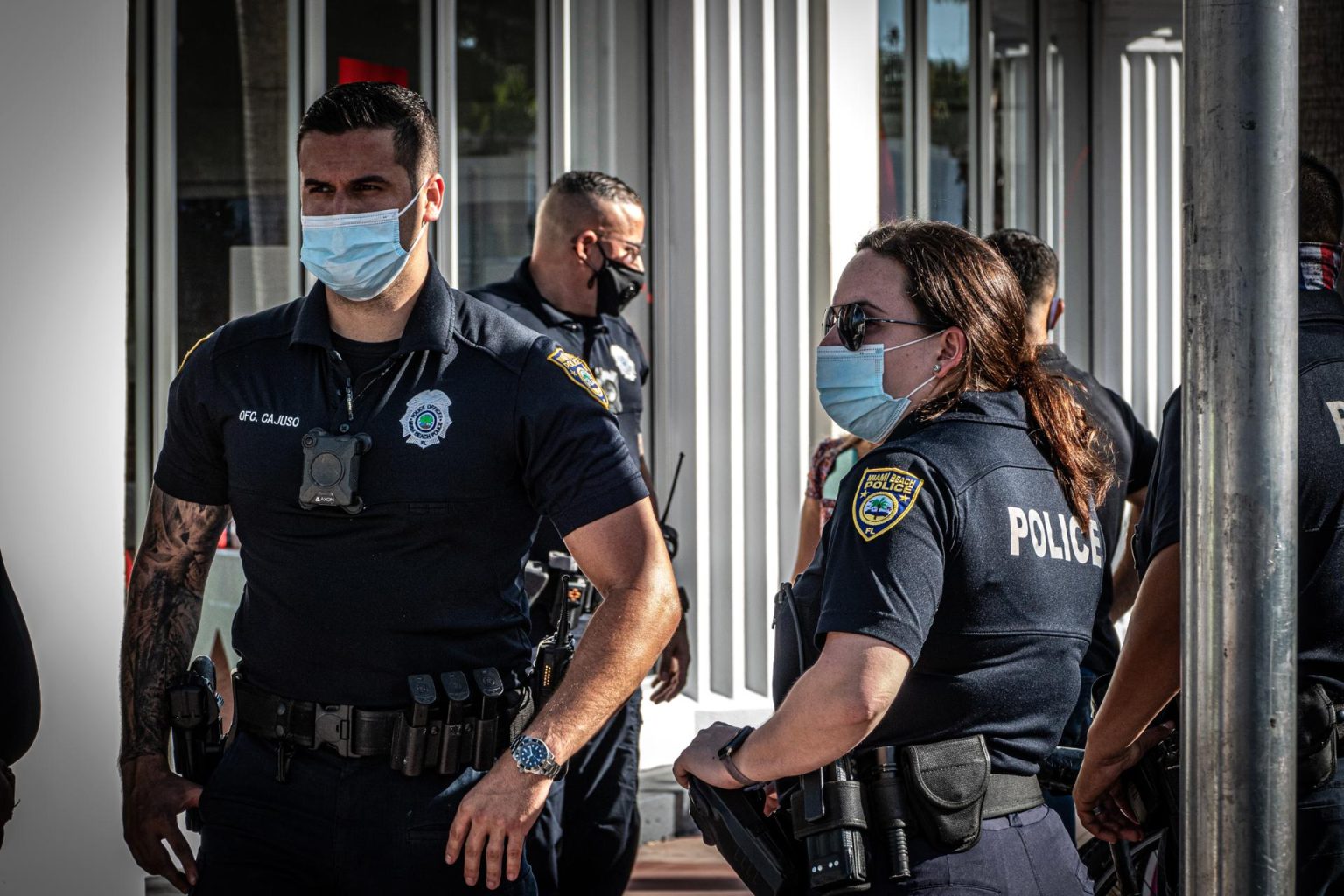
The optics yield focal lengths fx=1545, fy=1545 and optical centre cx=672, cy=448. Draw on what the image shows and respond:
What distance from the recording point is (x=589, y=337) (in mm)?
4945

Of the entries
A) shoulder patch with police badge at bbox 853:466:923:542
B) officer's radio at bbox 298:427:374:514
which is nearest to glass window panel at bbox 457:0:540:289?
officer's radio at bbox 298:427:374:514

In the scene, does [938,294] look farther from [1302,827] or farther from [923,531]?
[1302,827]

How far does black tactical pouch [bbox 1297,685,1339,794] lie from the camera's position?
105 inches

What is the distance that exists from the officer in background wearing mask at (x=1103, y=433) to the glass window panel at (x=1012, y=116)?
454 centimetres

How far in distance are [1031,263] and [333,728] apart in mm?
2316

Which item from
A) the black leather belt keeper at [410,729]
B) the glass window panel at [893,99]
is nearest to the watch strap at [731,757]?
the black leather belt keeper at [410,729]

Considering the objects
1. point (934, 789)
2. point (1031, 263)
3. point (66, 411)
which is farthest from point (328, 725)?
point (1031, 263)

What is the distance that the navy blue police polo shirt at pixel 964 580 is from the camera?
7.65 ft

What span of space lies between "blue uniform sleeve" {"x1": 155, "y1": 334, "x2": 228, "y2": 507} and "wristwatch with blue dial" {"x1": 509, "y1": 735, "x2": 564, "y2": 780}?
822 mm

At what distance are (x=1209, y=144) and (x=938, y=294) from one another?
2.73 ft

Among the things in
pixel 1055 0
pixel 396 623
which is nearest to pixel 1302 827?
pixel 396 623

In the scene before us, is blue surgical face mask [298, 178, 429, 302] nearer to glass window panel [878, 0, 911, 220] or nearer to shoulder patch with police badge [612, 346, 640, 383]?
shoulder patch with police badge [612, 346, 640, 383]

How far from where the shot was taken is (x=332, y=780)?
108 inches

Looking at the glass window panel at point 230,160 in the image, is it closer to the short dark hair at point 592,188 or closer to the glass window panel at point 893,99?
the short dark hair at point 592,188
